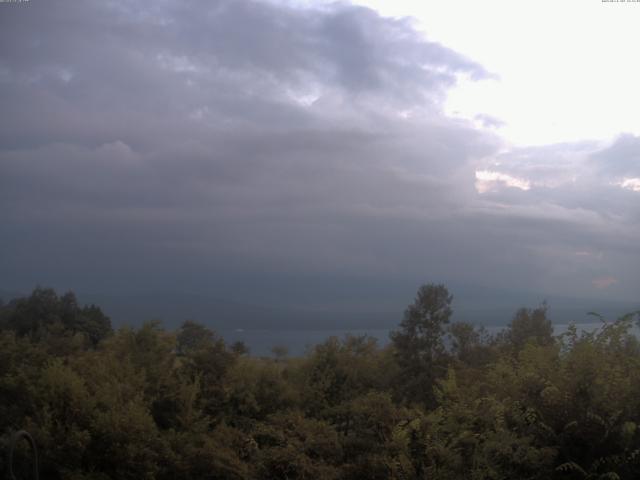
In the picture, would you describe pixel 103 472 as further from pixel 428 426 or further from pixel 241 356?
pixel 241 356

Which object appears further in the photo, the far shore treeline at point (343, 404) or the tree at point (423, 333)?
the tree at point (423, 333)

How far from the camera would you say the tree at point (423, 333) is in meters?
22.3

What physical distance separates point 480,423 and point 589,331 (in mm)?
2190

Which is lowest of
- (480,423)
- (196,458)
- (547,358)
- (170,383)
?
(196,458)

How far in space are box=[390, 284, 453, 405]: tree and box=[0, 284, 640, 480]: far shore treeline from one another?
56mm

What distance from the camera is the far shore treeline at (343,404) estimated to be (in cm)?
732

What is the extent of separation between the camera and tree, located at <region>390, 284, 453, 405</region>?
2233 cm

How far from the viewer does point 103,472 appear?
43.3 ft

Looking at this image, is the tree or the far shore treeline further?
the tree

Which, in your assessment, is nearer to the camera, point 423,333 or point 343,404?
point 343,404

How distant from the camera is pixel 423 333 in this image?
23.0 metres

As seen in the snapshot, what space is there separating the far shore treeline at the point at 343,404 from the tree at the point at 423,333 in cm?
6

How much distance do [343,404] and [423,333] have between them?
5503 mm

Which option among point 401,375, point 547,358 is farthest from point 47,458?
point 401,375
